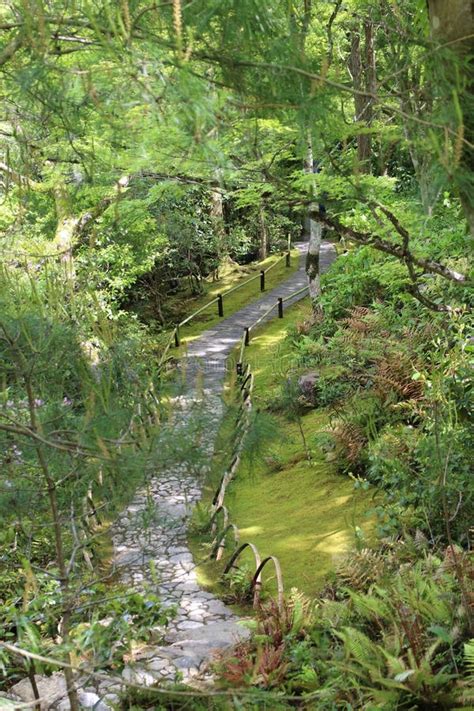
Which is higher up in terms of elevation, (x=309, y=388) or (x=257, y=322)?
(x=257, y=322)

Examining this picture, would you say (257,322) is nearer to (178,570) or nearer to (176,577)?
(178,570)

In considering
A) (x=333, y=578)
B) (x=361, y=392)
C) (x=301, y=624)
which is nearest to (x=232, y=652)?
(x=301, y=624)

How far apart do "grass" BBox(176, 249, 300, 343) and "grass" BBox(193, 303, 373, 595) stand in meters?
7.09

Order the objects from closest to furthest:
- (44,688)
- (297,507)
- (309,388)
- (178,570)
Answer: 1. (44,688)
2. (178,570)
3. (297,507)
4. (309,388)

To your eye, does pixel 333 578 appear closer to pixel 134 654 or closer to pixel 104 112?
pixel 134 654

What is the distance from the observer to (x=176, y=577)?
6.86 metres

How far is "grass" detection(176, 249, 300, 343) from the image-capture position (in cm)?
1853

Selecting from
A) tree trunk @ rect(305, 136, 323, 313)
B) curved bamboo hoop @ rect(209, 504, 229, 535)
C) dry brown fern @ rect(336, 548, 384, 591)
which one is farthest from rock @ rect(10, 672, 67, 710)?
tree trunk @ rect(305, 136, 323, 313)

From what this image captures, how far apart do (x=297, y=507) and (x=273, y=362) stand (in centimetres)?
597

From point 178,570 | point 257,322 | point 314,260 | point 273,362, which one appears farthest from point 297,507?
point 257,322

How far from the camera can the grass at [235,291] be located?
60.8 ft

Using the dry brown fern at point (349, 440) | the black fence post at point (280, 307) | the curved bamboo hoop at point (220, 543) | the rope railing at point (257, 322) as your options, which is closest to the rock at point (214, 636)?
the curved bamboo hoop at point (220, 543)

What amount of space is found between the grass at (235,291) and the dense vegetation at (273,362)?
458cm

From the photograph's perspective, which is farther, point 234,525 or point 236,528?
point 236,528
